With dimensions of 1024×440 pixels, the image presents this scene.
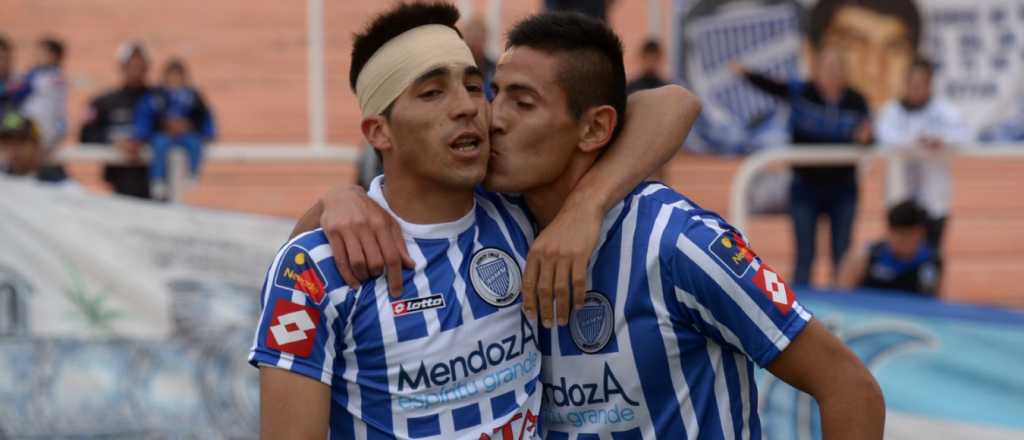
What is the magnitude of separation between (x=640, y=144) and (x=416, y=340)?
74 centimetres

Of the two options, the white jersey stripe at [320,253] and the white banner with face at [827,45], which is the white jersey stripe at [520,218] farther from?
the white banner with face at [827,45]

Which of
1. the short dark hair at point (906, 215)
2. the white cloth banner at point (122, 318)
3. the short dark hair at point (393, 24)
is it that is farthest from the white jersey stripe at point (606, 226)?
the short dark hair at point (906, 215)

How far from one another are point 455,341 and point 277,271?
1.39 ft

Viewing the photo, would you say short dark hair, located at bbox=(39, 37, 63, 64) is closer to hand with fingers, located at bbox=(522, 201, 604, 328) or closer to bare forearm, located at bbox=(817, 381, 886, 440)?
hand with fingers, located at bbox=(522, 201, 604, 328)

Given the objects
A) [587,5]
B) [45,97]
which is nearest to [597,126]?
[587,5]

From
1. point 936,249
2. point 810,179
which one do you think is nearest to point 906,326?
point 936,249

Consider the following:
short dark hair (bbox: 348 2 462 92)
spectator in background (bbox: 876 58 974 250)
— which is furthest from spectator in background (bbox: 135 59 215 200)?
short dark hair (bbox: 348 2 462 92)

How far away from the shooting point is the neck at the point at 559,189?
11.1ft

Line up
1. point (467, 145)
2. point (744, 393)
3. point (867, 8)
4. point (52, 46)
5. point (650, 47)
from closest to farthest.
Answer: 1. point (467, 145)
2. point (744, 393)
3. point (650, 47)
4. point (52, 46)
5. point (867, 8)

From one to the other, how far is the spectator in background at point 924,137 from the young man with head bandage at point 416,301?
16.6ft

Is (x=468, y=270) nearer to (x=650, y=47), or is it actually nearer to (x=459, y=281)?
(x=459, y=281)

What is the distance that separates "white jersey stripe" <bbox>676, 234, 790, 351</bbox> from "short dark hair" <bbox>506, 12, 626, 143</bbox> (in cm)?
49

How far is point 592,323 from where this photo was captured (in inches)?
129

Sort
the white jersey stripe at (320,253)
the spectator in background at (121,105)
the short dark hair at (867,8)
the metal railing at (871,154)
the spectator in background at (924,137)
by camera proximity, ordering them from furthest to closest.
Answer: the short dark hair at (867,8) < the spectator in background at (121,105) < the spectator in background at (924,137) < the metal railing at (871,154) < the white jersey stripe at (320,253)
